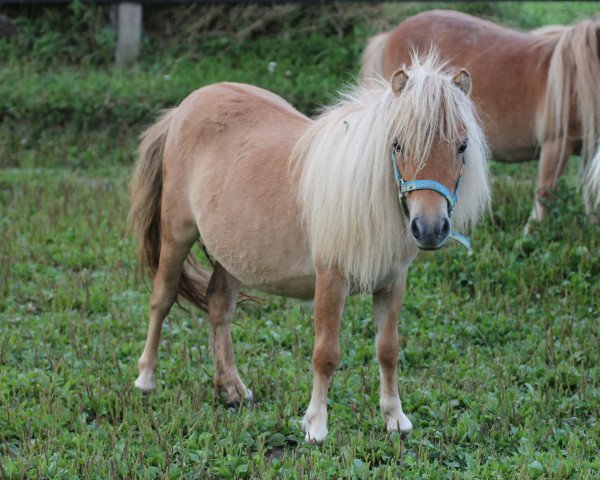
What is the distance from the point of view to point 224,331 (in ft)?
17.1

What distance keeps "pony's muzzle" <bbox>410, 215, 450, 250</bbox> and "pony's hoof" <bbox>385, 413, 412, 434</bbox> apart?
112cm

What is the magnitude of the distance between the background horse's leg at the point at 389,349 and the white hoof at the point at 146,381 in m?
1.37

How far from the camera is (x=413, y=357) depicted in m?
5.48

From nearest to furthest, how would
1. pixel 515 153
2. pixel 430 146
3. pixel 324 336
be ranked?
pixel 430 146 < pixel 324 336 < pixel 515 153

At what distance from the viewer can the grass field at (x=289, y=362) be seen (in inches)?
164

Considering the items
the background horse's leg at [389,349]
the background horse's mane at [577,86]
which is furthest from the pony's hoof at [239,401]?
the background horse's mane at [577,86]

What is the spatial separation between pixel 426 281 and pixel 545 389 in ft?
5.45

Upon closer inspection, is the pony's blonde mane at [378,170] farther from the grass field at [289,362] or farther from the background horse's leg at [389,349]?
the grass field at [289,362]

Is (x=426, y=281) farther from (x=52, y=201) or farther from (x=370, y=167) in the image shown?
(x=52, y=201)

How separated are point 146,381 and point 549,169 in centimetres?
365

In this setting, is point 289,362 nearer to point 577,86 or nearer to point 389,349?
point 389,349

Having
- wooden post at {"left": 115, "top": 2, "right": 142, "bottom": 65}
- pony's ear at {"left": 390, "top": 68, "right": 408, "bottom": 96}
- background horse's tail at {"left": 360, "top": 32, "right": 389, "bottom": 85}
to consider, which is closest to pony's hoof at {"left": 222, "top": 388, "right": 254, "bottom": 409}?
pony's ear at {"left": 390, "top": 68, "right": 408, "bottom": 96}

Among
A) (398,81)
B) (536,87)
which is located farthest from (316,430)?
(536,87)

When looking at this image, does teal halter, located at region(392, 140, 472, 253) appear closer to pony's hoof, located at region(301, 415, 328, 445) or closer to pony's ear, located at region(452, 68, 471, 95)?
pony's ear, located at region(452, 68, 471, 95)
